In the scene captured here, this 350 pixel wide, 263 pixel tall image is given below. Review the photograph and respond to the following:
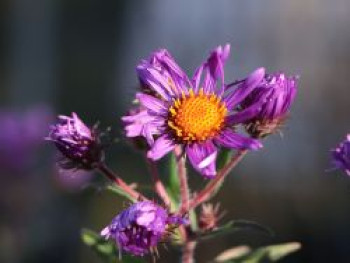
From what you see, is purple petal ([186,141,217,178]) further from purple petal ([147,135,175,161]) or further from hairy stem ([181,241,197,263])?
hairy stem ([181,241,197,263])

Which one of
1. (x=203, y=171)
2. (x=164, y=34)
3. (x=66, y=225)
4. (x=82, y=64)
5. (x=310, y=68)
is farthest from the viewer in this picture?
(x=82, y=64)

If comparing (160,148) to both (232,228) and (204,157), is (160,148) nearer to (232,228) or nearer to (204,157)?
(204,157)

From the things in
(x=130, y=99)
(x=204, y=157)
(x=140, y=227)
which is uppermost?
(x=130, y=99)

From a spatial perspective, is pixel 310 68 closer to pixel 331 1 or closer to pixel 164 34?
pixel 331 1

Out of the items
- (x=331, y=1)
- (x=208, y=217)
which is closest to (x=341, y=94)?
(x=331, y=1)

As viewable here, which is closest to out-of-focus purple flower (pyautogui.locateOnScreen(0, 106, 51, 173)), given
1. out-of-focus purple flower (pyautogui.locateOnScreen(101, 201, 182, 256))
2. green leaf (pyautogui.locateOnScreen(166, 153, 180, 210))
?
green leaf (pyautogui.locateOnScreen(166, 153, 180, 210))

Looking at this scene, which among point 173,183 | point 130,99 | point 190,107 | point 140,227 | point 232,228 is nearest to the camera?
point 140,227

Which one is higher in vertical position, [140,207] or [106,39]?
[106,39]

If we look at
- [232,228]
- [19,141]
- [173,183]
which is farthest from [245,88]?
[19,141]
